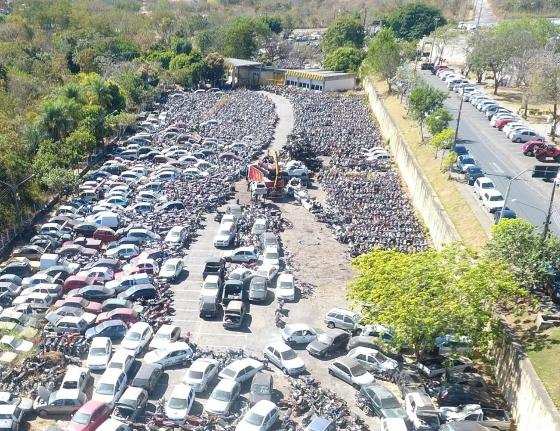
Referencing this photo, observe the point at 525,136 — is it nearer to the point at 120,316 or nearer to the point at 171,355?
the point at 171,355

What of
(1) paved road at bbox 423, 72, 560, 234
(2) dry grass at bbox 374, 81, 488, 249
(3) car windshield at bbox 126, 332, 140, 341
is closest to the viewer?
(3) car windshield at bbox 126, 332, 140, 341

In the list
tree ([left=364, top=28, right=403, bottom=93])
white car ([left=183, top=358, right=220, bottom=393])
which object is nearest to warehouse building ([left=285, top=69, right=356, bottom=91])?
tree ([left=364, top=28, right=403, bottom=93])

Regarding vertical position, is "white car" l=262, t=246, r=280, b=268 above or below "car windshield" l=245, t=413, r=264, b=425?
below

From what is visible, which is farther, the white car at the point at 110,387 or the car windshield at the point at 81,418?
the white car at the point at 110,387

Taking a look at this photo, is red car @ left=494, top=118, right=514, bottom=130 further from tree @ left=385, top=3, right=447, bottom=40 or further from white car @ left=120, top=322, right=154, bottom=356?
tree @ left=385, top=3, right=447, bottom=40

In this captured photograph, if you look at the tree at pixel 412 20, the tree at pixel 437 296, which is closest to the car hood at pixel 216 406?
the tree at pixel 437 296

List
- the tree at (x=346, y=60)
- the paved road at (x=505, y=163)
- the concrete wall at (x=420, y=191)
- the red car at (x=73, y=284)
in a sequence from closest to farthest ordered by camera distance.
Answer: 1. the red car at (x=73, y=284)
2. the concrete wall at (x=420, y=191)
3. the paved road at (x=505, y=163)
4. the tree at (x=346, y=60)

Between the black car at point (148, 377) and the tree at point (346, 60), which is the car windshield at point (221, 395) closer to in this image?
the black car at point (148, 377)

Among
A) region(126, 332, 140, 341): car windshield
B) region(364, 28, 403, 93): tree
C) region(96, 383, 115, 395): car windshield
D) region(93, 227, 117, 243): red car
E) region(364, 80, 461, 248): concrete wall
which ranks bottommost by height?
region(93, 227, 117, 243): red car
